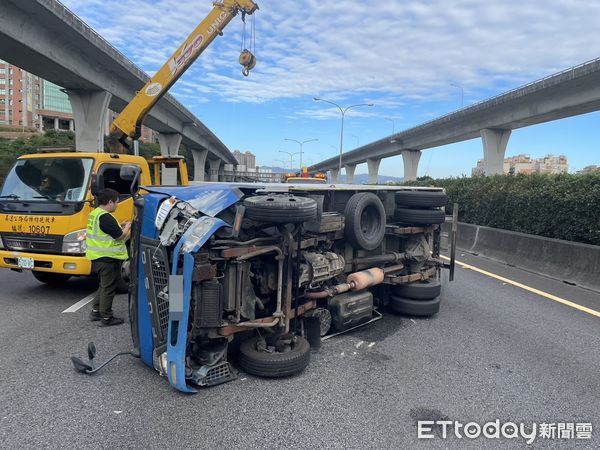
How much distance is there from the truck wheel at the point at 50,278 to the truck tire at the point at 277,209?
485cm

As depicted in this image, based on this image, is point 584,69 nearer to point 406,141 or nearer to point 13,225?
point 13,225

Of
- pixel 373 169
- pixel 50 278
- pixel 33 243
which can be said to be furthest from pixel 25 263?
pixel 373 169

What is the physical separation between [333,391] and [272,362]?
0.58 metres

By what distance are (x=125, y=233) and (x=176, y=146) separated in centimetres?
3964

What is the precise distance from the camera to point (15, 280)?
307 inches

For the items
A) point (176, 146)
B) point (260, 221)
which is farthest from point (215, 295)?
point (176, 146)

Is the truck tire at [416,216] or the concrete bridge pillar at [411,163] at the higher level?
the concrete bridge pillar at [411,163]

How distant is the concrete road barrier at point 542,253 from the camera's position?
816 centimetres

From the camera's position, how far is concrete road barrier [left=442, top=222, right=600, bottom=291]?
8.16 m

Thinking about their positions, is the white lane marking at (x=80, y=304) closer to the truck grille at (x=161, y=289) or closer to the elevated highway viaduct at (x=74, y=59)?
the truck grille at (x=161, y=289)

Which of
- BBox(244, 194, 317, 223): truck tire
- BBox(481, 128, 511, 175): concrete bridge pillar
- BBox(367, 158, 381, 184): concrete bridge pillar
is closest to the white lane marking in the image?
BBox(244, 194, 317, 223): truck tire

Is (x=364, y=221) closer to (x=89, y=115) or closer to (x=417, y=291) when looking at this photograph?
(x=417, y=291)

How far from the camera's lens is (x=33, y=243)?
650cm

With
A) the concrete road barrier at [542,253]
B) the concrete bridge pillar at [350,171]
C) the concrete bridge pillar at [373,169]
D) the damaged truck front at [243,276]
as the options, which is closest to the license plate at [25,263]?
the damaged truck front at [243,276]
